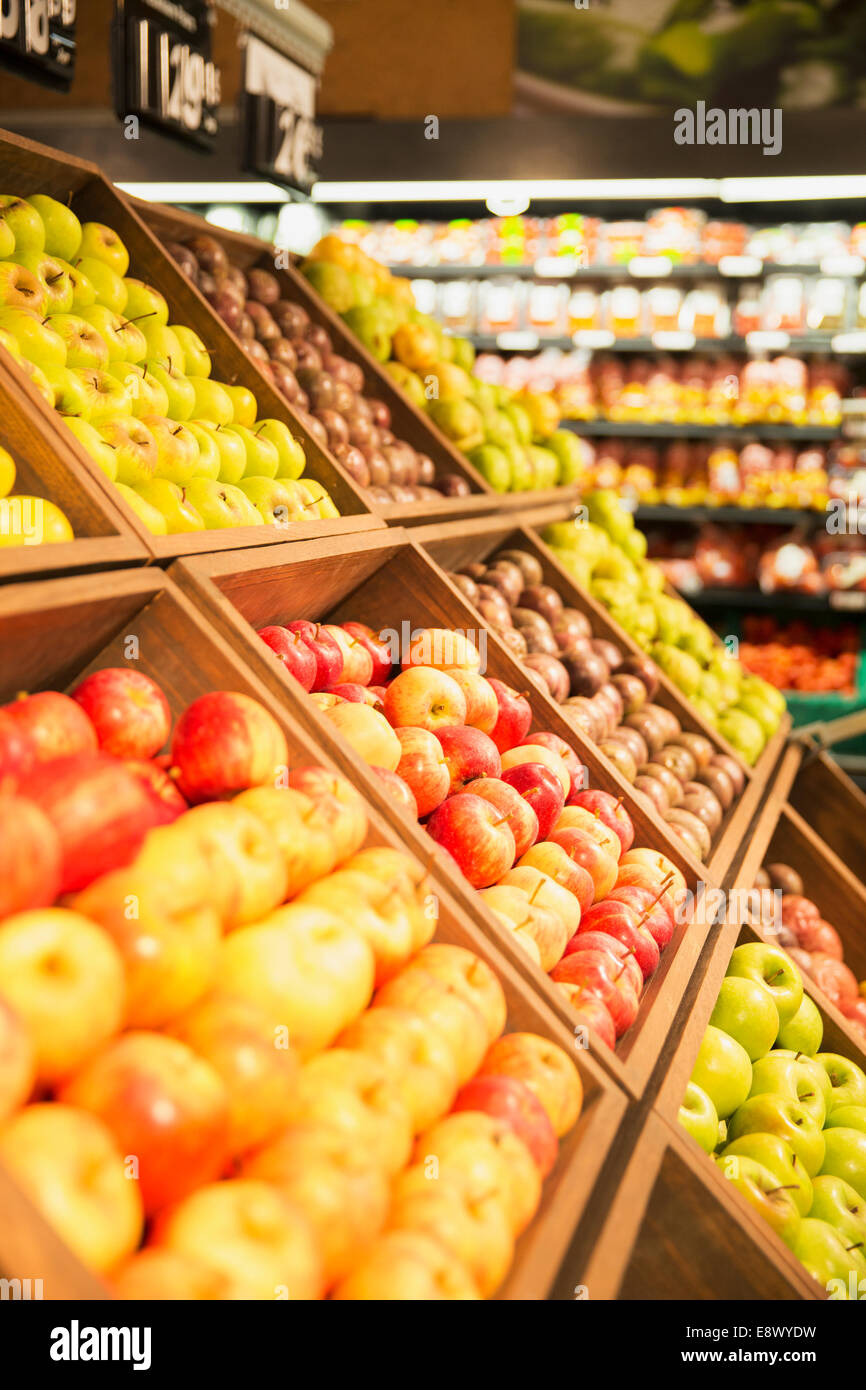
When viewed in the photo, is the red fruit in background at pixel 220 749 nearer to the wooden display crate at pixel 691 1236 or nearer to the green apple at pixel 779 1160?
the wooden display crate at pixel 691 1236

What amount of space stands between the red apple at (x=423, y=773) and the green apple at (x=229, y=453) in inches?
25.8

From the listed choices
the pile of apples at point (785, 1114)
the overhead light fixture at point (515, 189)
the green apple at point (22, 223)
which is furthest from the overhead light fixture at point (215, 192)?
the pile of apples at point (785, 1114)

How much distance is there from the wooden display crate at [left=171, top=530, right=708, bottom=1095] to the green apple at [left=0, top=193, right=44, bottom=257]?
78cm

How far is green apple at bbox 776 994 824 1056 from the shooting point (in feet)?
6.91

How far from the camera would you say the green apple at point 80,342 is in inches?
71.5

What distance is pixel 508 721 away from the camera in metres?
2.09

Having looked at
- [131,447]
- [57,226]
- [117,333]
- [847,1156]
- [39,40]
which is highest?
[39,40]

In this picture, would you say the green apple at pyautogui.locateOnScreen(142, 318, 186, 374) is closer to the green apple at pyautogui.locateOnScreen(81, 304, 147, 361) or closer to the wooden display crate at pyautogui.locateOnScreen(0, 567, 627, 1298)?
the green apple at pyautogui.locateOnScreen(81, 304, 147, 361)

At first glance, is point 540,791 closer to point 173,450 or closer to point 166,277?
point 173,450

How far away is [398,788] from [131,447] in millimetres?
681

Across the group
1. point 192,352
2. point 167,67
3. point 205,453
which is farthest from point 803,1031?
point 167,67

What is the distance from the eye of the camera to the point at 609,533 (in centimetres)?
382

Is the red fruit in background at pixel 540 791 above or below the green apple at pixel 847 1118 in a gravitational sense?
above

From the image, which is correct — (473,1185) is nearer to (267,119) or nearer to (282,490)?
(282,490)
